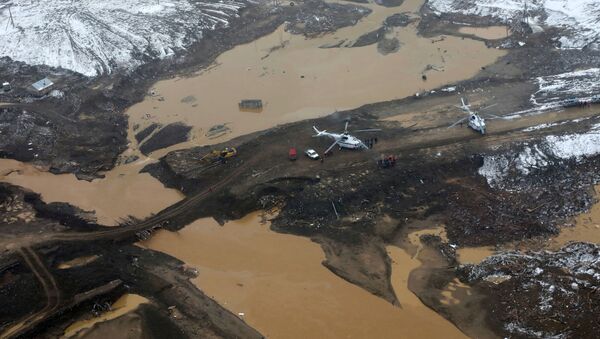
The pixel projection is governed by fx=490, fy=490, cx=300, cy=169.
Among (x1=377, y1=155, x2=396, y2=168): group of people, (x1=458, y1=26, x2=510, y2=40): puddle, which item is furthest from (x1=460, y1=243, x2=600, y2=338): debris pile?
(x1=458, y1=26, x2=510, y2=40): puddle

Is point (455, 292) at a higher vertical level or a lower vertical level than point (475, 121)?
lower

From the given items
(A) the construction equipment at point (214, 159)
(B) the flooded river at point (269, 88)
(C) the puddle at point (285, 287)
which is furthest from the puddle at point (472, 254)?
(B) the flooded river at point (269, 88)

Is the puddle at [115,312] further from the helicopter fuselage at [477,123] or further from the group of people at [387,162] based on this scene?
the helicopter fuselage at [477,123]

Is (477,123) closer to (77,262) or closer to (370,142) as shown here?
(370,142)

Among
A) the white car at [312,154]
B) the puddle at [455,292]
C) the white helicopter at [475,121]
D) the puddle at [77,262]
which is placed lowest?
the puddle at [77,262]

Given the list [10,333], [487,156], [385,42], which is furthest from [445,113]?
[10,333]

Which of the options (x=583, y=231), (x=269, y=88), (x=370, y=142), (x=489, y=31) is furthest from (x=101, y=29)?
(x=583, y=231)

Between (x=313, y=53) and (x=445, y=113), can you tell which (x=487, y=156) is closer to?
(x=445, y=113)
